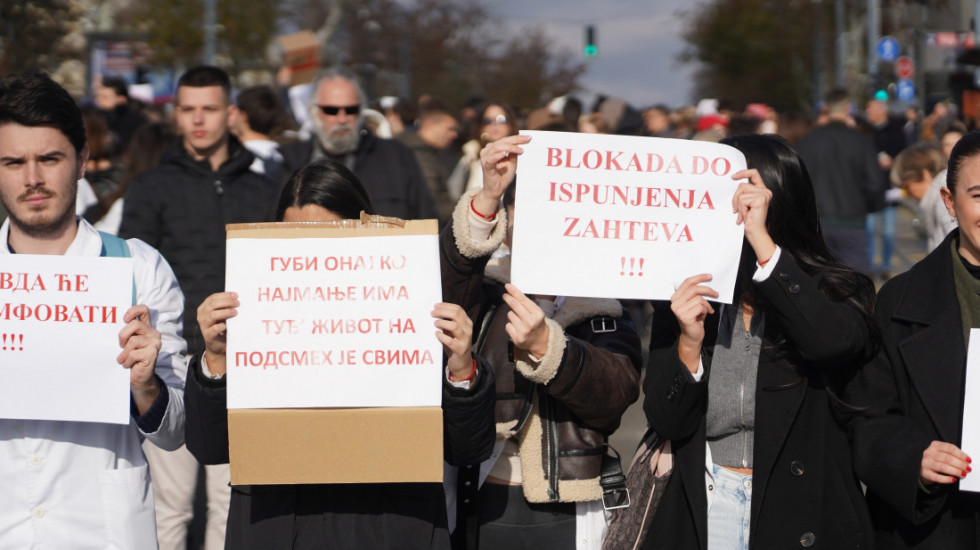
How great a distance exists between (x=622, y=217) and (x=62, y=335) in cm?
151

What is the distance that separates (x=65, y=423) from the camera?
3.29 meters

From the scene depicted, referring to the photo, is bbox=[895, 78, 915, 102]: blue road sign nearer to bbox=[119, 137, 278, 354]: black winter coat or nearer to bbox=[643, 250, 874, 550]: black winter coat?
bbox=[119, 137, 278, 354]: black winter coat

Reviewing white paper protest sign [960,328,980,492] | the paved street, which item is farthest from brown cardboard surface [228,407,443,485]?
white paper protest sign [960,328,980,492]

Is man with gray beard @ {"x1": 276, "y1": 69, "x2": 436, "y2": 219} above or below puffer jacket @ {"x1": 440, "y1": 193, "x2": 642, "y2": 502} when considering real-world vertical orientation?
above

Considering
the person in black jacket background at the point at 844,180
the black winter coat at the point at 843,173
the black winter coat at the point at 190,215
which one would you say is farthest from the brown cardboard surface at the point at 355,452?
the black winter coat at the point at 843,173

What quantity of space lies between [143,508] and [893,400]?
6.69 ft

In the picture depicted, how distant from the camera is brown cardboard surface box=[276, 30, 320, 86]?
14.4 meters

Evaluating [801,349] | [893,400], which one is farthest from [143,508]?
[893,400]

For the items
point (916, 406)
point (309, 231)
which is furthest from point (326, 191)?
point (916, 406)

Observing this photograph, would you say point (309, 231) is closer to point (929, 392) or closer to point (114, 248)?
point (114, 248)

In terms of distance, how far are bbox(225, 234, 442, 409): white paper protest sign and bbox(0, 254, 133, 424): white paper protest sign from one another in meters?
0.32

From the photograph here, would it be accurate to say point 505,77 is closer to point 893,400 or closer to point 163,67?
point 163,67

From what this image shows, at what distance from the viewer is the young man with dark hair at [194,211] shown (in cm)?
545

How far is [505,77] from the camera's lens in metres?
71.3
